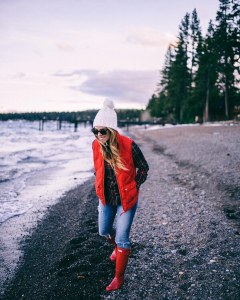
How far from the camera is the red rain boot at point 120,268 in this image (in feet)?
10.9

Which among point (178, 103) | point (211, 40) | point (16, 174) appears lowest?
point (16, 174)

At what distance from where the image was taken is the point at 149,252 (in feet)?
14.7

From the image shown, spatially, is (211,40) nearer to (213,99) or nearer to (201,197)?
(213,99)

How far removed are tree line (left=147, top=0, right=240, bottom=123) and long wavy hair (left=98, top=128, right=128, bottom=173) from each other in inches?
1510

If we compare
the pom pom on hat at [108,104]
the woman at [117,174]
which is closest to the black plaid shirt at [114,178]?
the woman at [117,174]

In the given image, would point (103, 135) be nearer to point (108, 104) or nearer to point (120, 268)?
point (108, 104)

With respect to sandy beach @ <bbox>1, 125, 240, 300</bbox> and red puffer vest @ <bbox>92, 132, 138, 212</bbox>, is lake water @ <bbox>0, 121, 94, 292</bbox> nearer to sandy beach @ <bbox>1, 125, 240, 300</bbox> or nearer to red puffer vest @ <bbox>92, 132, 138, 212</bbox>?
sandy beach @ <bbox>1, 125, 240, 300</bbox>

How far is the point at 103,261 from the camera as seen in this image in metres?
4.20

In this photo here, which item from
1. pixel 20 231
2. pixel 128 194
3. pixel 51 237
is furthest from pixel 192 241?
pixel 20 231

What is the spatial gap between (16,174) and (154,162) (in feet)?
20.8

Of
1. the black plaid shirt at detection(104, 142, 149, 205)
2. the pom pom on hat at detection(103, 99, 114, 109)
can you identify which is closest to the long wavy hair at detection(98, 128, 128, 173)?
the black plaid shirt at detection(104, 142, 149, 205)

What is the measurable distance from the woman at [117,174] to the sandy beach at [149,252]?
59cm

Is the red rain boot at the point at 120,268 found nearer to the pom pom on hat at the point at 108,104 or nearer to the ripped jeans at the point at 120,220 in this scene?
the ripped jeans at the point at 120,220

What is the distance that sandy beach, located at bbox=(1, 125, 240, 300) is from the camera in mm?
3551
